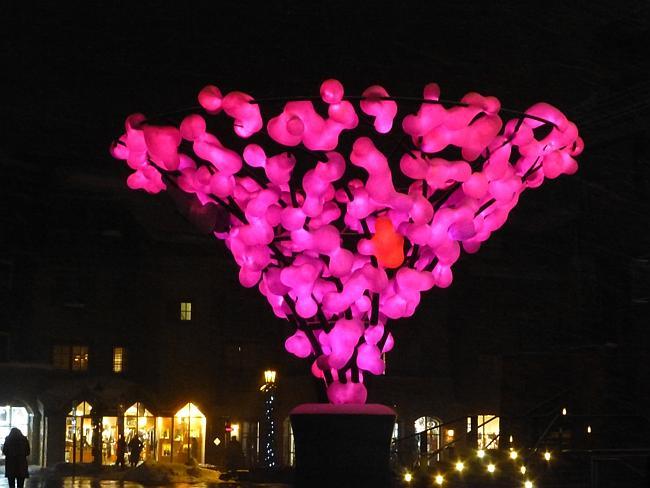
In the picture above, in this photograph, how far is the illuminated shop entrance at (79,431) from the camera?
48969mm

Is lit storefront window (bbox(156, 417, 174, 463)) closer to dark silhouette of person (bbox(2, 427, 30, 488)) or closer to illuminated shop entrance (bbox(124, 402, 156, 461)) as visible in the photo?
illuminated shop entrance (bbox(124, 402, 156, 461))

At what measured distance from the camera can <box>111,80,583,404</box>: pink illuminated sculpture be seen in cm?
1242

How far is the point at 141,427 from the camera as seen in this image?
1992 inches

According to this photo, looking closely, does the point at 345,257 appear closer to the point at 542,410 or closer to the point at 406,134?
the point at 406,134

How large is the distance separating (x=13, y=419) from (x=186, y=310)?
9.11 m

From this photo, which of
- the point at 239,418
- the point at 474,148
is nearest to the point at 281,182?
the point at 474,148

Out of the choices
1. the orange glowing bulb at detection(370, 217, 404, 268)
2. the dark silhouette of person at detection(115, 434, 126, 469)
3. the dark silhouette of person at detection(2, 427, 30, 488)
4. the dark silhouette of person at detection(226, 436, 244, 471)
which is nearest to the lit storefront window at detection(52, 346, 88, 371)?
the dark silhouette of person at detection(115, 434, 126, 469)

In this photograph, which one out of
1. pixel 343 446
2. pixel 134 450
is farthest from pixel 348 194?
pixel 134 450

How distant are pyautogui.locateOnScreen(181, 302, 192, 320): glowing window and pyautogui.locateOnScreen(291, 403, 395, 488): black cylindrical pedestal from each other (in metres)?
40.5

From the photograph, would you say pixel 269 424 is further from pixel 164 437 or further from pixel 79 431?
pixel 79 431

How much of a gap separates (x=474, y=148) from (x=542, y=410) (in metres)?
19.8

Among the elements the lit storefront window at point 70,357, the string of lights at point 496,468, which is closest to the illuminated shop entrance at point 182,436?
the lit storefront window at point 70,357

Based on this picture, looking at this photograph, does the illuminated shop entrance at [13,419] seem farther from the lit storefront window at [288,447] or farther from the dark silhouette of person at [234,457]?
the lit storefront window at [288,447]

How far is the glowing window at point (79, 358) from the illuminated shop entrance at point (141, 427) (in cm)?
285
